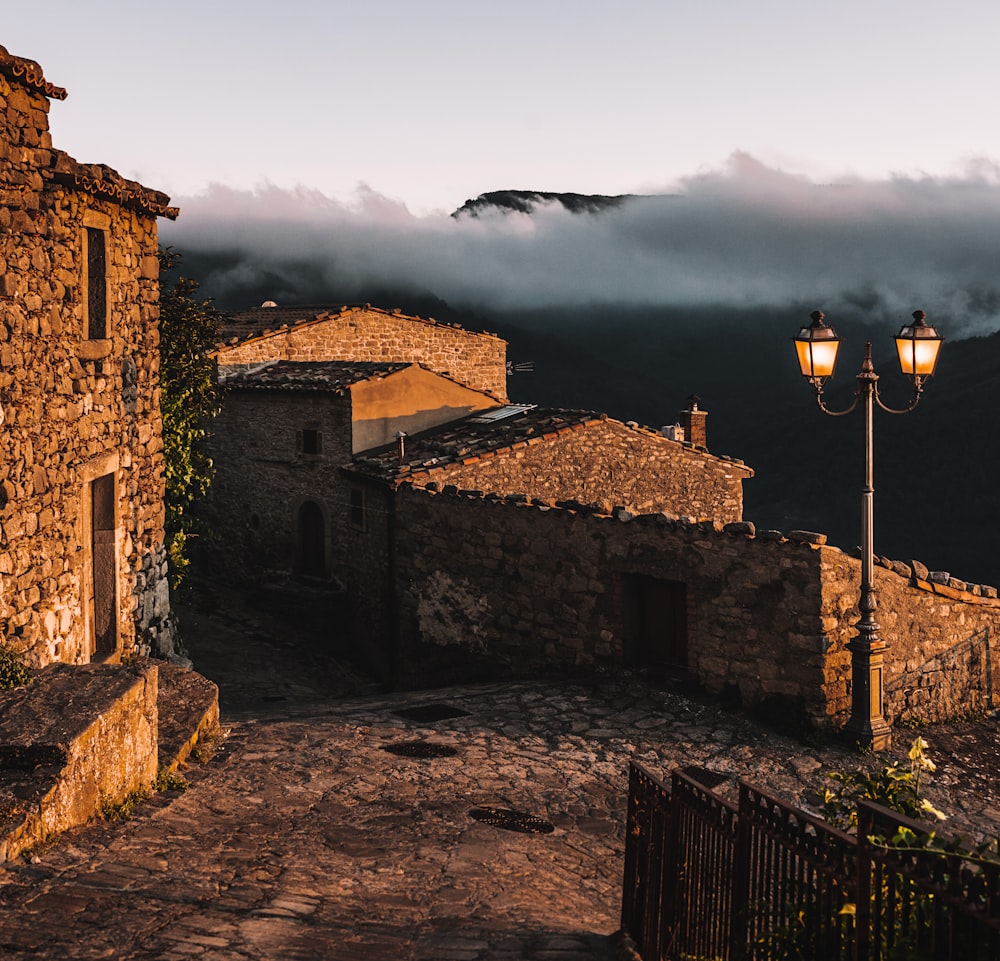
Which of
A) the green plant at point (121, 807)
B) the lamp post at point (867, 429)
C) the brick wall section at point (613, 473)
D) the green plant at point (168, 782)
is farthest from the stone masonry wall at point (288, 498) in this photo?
the green plant at point (121, 807)

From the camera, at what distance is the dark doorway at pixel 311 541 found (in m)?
21.9

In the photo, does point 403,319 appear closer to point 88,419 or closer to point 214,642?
point 214,642

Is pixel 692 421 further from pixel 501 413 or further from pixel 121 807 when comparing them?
pixel 121 807

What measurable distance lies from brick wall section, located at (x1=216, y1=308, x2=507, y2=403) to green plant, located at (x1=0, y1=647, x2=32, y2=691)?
1593 cm

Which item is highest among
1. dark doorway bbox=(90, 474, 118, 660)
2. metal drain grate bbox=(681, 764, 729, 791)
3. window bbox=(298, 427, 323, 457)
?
window bbox=(298, 427, 323, 457)

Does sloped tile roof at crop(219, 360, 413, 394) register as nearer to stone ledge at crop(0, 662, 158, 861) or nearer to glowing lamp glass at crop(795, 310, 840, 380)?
glowing lamp glass at crop(795, 310, 840, 380)

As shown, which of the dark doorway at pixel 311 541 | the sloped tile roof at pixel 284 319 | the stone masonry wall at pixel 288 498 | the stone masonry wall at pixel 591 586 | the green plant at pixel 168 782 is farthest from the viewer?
the sloped tile roof at pixel 284 319

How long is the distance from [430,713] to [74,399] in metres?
5.15

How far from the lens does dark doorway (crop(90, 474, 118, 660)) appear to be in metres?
11.3

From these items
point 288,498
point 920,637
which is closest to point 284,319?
point 288,498

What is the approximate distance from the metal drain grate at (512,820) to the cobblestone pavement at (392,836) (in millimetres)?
87

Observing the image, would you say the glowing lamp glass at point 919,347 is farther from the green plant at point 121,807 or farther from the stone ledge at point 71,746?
the green plant at point 121,807

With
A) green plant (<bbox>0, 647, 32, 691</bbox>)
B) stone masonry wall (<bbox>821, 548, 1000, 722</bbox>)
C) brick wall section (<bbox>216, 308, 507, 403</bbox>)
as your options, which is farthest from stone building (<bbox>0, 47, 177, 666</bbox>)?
brick wall section (<bbox>216, 308, 507, 403</bbox>)

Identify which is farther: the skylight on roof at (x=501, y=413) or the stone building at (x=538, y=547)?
the skylight on roof at (x=501, y=413)
